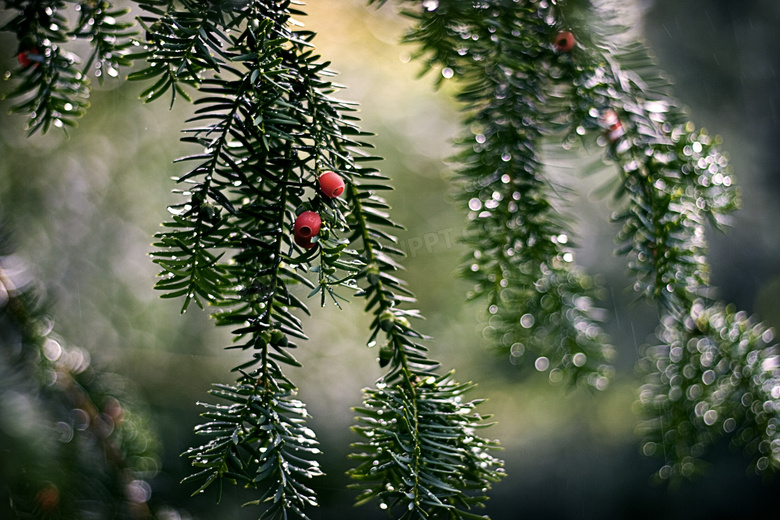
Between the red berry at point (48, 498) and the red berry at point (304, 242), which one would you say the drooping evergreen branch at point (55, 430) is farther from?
the red berry at point (304, 242)

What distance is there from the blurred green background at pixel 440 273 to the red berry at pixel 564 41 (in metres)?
0.58

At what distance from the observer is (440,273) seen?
132cm

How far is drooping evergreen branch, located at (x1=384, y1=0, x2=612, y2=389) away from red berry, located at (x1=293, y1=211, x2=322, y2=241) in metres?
0.19

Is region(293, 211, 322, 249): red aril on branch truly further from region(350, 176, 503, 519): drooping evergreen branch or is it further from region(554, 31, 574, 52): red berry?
region(554, 31, 574, 52): red berry

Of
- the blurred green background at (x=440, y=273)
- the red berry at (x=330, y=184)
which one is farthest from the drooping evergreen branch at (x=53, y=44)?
the blurred green background at (x=440, y=273)

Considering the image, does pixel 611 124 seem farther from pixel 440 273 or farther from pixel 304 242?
pixel 440 273

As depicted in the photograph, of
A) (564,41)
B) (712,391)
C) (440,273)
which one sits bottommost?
(440,273)

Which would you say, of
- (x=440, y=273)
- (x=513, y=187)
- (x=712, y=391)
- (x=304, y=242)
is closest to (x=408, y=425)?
(x=304, y=242)

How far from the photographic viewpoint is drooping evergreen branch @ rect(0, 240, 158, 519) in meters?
0.55

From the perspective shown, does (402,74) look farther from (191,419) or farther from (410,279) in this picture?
(191,419)

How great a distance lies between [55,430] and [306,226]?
1.60 ft

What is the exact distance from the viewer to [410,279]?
130 centimetres

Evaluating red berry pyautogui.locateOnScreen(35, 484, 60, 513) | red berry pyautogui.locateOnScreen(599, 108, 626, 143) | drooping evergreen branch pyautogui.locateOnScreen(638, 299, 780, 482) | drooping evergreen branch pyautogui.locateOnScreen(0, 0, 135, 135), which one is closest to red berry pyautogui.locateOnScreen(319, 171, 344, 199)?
drooping evergreen branch pyautogui.locateOnScreen(0, 0, 135, 135)

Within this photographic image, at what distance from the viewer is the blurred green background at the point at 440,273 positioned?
39.7 inches
